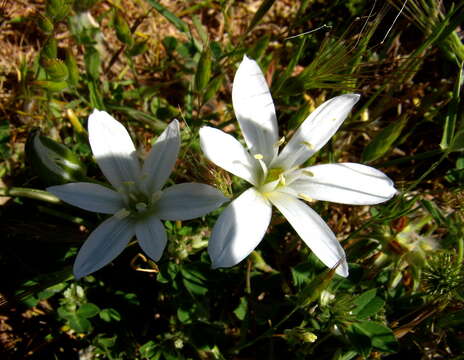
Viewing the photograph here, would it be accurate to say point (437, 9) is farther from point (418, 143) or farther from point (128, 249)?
point (128, 249)

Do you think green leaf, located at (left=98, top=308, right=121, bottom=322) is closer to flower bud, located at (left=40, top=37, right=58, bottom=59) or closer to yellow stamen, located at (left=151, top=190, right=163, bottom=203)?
yellow stamen, located at (left=151, top=190, right=163, bottom=203)

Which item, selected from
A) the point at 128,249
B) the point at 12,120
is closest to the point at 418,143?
the point at 128,249

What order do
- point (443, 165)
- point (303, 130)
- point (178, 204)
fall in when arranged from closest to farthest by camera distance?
point (178, 204) → point (303, 130) → point (443, 165)

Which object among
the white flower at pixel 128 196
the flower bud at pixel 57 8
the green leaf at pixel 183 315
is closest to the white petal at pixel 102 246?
the white flower at pixel 128 196

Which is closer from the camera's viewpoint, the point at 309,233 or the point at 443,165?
the point at 309,233

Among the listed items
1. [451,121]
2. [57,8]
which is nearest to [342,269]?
[451,121]

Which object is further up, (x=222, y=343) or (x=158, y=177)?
(x=158, y=177)

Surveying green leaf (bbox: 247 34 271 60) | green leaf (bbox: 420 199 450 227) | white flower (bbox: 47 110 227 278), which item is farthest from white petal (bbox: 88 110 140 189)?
green leaf (bbox: 420 199 450 227)
